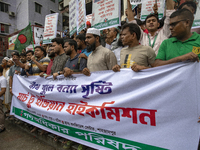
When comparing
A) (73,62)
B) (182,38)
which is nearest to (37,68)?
(73,62)

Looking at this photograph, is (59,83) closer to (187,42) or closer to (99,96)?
(99,96)

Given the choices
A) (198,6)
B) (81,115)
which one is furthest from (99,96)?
(198,6)

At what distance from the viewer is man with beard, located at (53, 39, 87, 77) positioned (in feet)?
8.70

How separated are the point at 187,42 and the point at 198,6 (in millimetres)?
1151

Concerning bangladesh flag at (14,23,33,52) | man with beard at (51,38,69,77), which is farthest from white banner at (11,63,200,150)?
bangladesh flag at (14,23,33,52)

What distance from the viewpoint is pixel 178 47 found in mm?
1771

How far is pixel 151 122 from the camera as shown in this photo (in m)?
1.66

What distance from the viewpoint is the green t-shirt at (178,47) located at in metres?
1.68

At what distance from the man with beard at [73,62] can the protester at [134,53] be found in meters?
0.89

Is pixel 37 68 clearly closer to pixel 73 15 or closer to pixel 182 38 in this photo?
pixel 73 15

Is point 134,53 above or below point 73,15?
below

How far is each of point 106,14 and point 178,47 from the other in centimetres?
173

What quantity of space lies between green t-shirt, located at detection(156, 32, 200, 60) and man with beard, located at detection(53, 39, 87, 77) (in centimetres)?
148

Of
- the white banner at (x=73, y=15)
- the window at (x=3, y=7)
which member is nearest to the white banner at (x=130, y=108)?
the white banner at (x=73, y=15)
